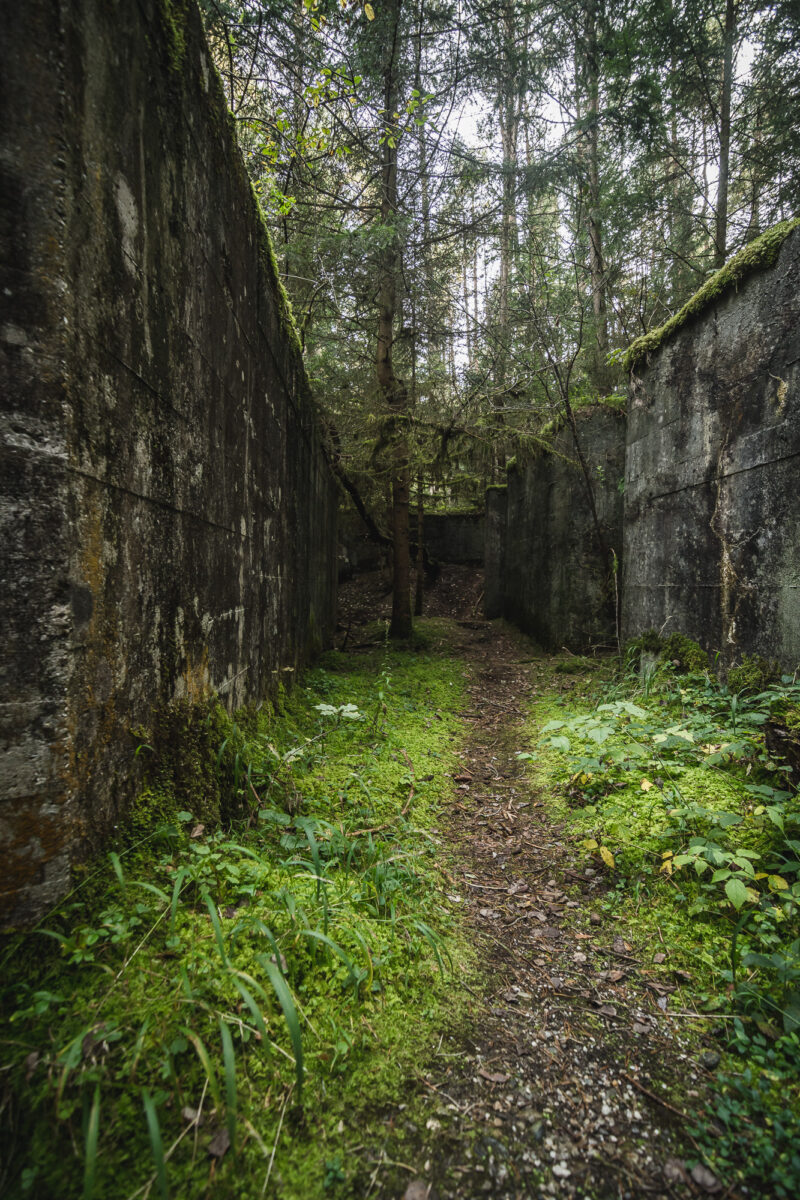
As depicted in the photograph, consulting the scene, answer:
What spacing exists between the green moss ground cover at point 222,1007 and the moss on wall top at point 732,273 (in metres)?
4.94

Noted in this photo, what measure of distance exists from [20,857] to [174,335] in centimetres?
194

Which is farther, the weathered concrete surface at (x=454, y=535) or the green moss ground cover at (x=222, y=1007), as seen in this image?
the weathered concrete surface at (x=454, y=535)

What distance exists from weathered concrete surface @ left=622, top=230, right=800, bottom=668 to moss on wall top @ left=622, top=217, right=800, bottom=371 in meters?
0.07

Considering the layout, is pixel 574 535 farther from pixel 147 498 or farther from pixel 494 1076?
pixel 494 1076

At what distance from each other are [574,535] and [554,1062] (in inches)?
269

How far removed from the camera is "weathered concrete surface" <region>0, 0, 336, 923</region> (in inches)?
52.2

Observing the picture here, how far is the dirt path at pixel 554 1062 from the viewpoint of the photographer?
4.25 feet

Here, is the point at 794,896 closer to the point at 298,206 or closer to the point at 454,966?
the point at 454,966

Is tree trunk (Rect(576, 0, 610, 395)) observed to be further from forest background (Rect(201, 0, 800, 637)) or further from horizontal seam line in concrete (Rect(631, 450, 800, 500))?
horizontal seam line in concrete (Rect(631, 450, 800, 500))

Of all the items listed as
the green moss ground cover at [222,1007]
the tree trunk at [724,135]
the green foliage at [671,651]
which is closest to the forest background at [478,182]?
the tree trunk at [724,135]

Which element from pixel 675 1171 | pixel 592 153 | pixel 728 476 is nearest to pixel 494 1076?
pixel 675 1171

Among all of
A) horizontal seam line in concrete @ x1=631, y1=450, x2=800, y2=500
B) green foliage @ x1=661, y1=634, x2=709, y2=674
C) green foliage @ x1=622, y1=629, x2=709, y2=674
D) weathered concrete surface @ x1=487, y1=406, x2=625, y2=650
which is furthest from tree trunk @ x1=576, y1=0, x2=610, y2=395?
green foliage @ x1=661, y1=634, x2=709, y2=674

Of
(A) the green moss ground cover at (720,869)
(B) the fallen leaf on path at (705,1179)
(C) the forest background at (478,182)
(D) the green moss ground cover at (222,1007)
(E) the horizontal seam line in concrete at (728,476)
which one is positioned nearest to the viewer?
(D) the green moss ground cover at (222,1007)

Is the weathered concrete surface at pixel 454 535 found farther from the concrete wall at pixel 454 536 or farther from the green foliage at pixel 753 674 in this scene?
the green foliage at pixel 753 674
